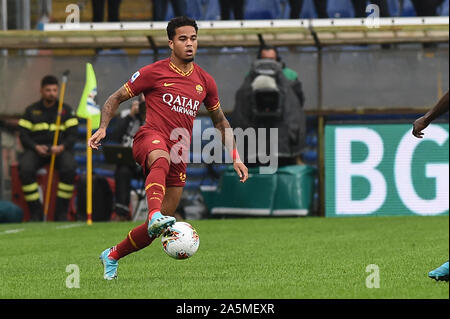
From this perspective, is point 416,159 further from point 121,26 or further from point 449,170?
point 121,26

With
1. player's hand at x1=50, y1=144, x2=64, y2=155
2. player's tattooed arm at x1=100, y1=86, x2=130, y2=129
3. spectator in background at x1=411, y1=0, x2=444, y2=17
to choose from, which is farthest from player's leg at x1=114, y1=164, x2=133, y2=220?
player's tattooed arm at x1=100, y1=86, x2=130, y2=129

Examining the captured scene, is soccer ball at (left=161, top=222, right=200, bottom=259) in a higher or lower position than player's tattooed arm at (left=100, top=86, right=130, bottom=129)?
lower

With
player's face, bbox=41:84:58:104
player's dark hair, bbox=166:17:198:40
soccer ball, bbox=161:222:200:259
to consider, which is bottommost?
soccer ball, bbox=161:222:200:259

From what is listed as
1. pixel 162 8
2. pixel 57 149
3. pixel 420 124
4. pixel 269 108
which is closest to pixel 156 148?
pixel 420 124

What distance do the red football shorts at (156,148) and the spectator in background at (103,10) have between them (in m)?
11.0

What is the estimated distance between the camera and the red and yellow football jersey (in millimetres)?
8609

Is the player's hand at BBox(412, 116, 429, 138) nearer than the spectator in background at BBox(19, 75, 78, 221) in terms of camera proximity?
Yes

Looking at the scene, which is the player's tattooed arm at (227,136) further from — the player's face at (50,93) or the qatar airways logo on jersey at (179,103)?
the player's face at (50,93)

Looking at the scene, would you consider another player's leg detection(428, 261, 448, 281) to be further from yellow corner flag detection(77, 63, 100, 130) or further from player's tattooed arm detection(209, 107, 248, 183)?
yellow corner flag detection(77, 63, 100, 130)

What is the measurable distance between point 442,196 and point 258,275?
29.0 feet

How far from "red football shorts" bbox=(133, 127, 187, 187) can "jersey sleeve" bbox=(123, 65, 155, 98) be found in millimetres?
310

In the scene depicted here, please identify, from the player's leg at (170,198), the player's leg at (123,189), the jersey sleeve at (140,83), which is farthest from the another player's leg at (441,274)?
the player's leg at (123,189)

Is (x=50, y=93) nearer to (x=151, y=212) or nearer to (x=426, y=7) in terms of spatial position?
(x=426, y=7)
